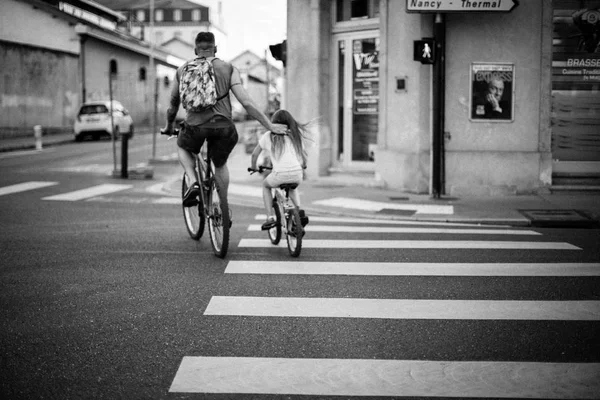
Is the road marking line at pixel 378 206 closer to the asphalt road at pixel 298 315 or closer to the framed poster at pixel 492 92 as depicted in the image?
the asphalt road at pixel 298 315

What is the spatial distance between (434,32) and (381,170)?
2930 mm

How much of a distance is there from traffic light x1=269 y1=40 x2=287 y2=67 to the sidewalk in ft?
8.73

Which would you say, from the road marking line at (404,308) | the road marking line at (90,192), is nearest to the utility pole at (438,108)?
the road marking line at (90,192)

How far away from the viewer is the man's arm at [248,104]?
7.93 m

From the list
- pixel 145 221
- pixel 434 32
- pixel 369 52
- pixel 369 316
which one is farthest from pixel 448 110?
pixel 369 316

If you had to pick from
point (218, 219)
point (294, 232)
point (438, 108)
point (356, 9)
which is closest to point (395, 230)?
point (294, 232)

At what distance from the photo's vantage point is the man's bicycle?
7.91m

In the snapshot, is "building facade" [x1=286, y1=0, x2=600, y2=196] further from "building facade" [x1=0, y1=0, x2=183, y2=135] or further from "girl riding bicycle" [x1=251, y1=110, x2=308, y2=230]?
"building facade" [x1=0, y1=0, x2=183, y2=135]

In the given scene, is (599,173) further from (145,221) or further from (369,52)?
(145,221)

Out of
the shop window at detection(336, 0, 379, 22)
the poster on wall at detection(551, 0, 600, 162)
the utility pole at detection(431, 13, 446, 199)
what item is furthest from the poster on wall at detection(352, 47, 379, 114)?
the poster on wall at detection(551, 0, 600, 162)

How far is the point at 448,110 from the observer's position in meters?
15.2

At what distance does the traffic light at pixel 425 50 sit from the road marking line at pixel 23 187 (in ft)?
24.6

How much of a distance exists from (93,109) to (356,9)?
2144 cm

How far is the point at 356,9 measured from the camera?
1741 cm
